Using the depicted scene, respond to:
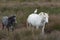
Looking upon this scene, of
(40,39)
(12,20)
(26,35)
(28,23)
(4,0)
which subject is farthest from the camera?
(4,0)

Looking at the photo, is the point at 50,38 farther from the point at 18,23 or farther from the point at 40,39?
the point at 18,23

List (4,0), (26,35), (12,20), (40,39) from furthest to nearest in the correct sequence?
(4,0), (12,20), (26,35), (40,39)

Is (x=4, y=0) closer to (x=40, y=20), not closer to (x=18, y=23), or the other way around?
(x=18, y=23)

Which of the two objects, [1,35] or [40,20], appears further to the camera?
[40,20]

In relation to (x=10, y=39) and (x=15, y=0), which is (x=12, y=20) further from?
(x=15, y=0)

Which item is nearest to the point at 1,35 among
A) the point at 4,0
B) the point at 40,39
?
the point at 40,39

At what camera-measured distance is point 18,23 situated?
18953 millimetres

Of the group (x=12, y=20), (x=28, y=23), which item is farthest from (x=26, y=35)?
(x=28, y=23)

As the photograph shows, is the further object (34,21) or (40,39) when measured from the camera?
(34,21)

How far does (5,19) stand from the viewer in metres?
16.8

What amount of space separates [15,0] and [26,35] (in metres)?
26.1

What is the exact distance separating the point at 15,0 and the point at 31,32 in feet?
84.3

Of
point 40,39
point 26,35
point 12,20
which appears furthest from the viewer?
point 12,20

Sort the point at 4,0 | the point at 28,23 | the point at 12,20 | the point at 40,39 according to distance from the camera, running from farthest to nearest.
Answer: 1. the point at 4,0
2. the point at 28,23
3. the point at 12,20
4. the point at 40,39
